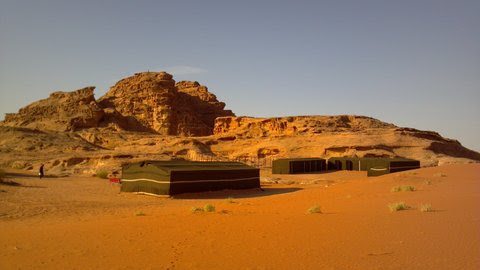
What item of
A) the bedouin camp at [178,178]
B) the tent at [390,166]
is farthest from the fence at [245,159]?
the bedouin camp at [178,178]

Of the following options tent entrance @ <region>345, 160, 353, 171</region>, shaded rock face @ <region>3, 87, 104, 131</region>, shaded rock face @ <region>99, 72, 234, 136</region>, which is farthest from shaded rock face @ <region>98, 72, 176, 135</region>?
tent entrance @ <region>345, 160, 353, 171</region>

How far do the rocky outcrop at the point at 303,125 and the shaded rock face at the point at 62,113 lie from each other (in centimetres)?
2718

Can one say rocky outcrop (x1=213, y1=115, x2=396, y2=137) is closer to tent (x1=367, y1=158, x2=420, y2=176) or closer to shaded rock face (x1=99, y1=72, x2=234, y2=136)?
tent (x1=367, y1=158, x2=420, y2=176)

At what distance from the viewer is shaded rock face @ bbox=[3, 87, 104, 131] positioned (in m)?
73.4

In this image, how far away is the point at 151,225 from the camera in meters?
10.7

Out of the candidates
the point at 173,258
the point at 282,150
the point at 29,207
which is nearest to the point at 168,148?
the point at 282,150

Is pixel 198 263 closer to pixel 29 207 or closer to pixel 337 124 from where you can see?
pixel 29 207

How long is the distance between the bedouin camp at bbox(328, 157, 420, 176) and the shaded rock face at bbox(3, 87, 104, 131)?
4895 centimetres

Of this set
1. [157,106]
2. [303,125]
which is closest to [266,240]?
[303,125]

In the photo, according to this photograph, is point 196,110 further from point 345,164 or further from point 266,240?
point 266,240

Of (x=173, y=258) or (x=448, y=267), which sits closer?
(x=448, y=267)

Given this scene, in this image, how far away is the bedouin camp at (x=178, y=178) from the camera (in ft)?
70.3

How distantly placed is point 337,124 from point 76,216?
185ft

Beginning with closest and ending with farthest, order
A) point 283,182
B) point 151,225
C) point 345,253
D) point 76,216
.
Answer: point 345,253 < point 151,225 < point 76,216 < point 283,182
